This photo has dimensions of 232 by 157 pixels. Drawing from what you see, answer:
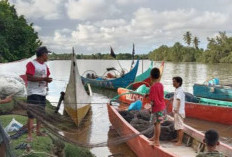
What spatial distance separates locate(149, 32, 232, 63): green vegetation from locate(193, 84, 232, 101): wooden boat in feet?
153

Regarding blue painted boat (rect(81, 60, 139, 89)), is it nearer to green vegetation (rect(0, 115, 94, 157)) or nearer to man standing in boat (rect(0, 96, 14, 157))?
green vegetation (rect(0, 115, 94, 157))

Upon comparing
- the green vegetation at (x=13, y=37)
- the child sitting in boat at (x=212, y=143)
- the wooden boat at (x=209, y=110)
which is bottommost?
the wooden boat at (x=209, y=110)

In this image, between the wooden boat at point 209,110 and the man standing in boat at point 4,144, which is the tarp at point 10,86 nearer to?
the wooden boat at point 209,110

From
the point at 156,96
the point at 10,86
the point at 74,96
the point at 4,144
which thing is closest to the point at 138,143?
the point at 156,96

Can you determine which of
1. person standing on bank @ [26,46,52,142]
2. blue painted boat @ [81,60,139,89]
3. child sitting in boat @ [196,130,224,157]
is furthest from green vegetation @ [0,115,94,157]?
blue painted boat @ [81,60,139,89]

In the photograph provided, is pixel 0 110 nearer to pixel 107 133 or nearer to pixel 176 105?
pixel 107 133

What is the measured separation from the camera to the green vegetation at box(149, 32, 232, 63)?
199ft

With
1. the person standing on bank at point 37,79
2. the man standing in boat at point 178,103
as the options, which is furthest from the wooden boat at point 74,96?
the person standing on bank at point 37,79

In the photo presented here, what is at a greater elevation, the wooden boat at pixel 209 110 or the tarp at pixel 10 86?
the tarp at pixel 10 86

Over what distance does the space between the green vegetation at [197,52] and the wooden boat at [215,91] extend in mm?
46561

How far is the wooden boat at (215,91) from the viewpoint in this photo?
1441 cm

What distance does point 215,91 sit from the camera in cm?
1477

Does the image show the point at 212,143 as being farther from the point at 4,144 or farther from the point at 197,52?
the point at 197,52

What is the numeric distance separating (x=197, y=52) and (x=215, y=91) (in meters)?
63.1
